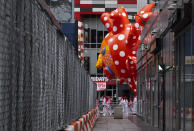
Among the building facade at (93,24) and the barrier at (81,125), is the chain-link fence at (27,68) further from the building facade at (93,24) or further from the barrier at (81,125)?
the building facade at (93,24)

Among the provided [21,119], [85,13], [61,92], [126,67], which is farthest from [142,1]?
[21,119]

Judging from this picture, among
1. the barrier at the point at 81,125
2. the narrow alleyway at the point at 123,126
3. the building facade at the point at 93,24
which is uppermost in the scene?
the building facade at the point at 93,24

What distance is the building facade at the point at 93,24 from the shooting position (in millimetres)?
40281

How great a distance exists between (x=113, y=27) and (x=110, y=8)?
1900 centimetres

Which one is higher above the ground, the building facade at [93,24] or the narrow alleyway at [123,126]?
the building facade at [93,24]

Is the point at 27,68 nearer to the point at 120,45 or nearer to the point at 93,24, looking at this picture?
the point at 120,45

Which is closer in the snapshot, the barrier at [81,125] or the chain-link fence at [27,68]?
the chain-link fence at [27,68]

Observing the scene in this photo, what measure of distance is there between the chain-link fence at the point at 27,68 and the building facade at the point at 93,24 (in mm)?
34944

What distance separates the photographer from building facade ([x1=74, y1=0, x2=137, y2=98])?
40281 millimetres

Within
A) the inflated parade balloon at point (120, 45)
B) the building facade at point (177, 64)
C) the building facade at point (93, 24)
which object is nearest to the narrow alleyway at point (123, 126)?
the building facade at point (177, 64)

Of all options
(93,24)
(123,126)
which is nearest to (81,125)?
(123,126)

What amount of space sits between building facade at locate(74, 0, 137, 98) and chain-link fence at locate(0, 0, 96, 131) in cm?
3494

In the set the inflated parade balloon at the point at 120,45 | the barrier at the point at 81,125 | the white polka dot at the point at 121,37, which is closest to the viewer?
the barrier at the point at 81,125

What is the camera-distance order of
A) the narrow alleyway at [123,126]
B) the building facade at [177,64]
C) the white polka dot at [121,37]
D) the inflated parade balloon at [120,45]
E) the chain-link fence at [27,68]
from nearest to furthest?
the chain-link fence at [27,68], the building facade at [177,64], the narrow alleyway at [123,126], the inflated parade balloon at [120,45], the white polka dot at [121,37]
